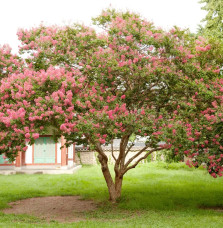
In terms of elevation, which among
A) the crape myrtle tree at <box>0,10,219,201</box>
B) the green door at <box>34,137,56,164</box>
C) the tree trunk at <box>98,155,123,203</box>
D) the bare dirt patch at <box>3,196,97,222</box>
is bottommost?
the bare dirt patch at <box>3,196,97,222</box>

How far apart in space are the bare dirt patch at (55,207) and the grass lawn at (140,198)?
49 centimetres

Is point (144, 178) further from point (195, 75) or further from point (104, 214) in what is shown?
point (195, 75)

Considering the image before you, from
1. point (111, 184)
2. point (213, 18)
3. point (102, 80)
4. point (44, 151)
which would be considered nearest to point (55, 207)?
point (111, 184)

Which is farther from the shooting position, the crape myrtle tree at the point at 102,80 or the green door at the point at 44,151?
the green door at the point at 44,151

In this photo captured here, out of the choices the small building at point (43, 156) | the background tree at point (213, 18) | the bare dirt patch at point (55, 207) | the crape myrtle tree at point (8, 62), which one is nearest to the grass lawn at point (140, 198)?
the bare dirt patch at point (55, 207)

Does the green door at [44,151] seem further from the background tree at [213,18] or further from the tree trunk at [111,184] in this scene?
the background tree at [213,18]

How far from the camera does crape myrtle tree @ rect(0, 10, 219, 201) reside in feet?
31.2

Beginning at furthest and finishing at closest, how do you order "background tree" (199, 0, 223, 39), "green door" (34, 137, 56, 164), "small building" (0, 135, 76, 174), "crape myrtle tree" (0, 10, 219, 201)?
"green door" (34, 137, 56, 164) → "small building" (0, 135, 76, 174) → "background tree" (199, 0, 223, 39) → "crape myrtle tree" (0, 10, 219, 201)

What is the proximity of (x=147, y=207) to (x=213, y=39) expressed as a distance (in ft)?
23.7

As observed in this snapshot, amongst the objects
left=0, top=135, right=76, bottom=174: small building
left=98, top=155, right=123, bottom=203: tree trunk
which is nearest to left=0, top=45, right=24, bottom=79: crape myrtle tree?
left=98, top=155, right=123, bottom=203: tree trunk

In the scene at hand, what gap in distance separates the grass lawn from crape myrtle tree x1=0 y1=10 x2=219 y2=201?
8.46ft

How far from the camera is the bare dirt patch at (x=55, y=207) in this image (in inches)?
461

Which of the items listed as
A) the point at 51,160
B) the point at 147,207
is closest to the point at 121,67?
the point at 147,207

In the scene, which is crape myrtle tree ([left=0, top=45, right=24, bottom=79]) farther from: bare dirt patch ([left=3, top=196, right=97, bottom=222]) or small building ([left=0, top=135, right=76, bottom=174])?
small building ([left=0, top=135, right=76, bottom=174])
